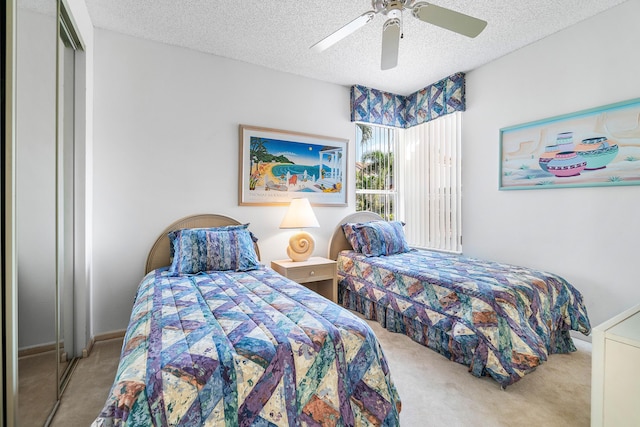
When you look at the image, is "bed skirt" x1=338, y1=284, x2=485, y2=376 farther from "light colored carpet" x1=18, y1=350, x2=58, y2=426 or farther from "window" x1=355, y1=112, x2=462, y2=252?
"light colored carpet" x1=18, y1=350, x2=58, y2=426

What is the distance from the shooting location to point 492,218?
335 cm

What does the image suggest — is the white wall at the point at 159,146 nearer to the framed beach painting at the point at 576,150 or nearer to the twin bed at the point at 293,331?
the twin bed at the point at 293,331

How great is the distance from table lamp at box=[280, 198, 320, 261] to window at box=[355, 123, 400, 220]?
111 centimetres

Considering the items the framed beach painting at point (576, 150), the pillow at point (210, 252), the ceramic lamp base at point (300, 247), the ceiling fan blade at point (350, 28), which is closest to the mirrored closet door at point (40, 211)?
the pillow at point (210, 252)

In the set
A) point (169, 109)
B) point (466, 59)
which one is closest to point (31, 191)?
point (169, 109)

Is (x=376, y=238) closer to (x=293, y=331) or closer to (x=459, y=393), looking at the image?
(x=459, y=393)

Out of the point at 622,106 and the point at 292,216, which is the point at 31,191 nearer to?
the point at 292,216

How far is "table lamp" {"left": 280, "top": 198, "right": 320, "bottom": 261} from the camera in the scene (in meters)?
3.25

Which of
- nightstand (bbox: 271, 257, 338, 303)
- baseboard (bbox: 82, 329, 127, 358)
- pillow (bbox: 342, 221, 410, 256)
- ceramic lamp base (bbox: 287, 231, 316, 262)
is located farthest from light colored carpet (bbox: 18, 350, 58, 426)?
pillow (bbox: 342, 221, 410, 256)

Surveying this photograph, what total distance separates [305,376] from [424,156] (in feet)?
11.5

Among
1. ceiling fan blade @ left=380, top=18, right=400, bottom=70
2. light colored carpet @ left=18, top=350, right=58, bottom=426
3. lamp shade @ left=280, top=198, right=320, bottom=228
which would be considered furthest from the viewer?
lamp shade @ left=280, top=198, right=320, bottom=228

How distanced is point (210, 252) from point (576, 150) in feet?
10.7

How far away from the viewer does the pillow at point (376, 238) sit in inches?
136

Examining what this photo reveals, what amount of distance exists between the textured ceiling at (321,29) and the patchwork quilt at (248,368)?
2.22 metres
